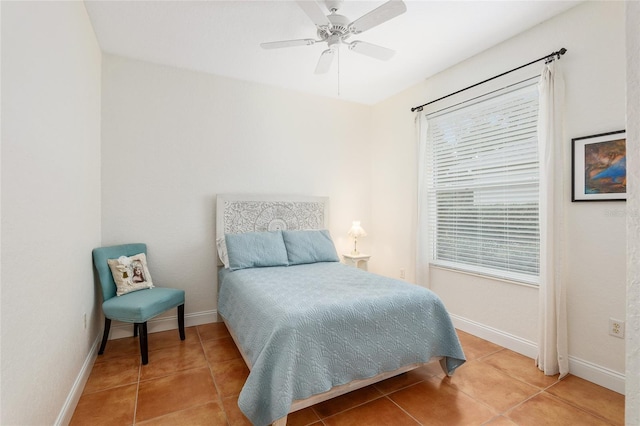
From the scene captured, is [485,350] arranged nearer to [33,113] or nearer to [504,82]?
[504,82]

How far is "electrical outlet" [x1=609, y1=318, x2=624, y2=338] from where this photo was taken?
2025mm

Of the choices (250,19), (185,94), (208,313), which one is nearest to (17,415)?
(208,313)

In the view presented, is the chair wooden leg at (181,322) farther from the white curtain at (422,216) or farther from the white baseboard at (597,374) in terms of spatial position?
the white baseboard at (597,374)

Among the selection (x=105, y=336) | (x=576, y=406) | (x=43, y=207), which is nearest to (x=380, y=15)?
(x=43, y=207)

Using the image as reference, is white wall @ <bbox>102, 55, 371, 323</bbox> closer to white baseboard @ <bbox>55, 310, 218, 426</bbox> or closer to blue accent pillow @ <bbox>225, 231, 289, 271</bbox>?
white baseboard @ <bbox>55, 310, 218, 426</bbox>

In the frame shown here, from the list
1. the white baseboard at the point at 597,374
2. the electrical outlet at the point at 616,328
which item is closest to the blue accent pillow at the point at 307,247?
the white baseboard at the point at 597,374

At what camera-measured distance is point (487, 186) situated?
2.93 m

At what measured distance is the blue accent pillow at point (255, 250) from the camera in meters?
2.99

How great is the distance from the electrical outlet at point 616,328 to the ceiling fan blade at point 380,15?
2487 millimetres

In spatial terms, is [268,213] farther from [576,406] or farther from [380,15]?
[576,406]

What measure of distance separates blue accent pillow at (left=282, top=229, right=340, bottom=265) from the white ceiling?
1.83 m

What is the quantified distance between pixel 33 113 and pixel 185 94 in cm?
208

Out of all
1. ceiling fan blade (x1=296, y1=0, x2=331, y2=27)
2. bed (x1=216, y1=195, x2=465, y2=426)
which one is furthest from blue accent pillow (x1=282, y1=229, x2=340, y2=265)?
ceiling fan blade (x1=296, y1=0, x2=331, y2=27)

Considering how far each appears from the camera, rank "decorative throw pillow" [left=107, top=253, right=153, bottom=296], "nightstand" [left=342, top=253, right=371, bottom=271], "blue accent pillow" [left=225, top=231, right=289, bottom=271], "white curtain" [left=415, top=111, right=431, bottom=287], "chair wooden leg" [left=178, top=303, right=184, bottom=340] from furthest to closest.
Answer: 1. "nightstand" [left=342, top=253, right=371, bottom=271]
2. "white curtain" [left=415, top=111, right=431, bottom=287]
3. "blue accent pillow" [left=225, top=231, right=289, bottom=271]
4. "chair wooden leg" [left=178, top=303, right=184, bottom=340]
5. "decorative throw pillow" [left=107, top=253, right=153, bottom=296]
